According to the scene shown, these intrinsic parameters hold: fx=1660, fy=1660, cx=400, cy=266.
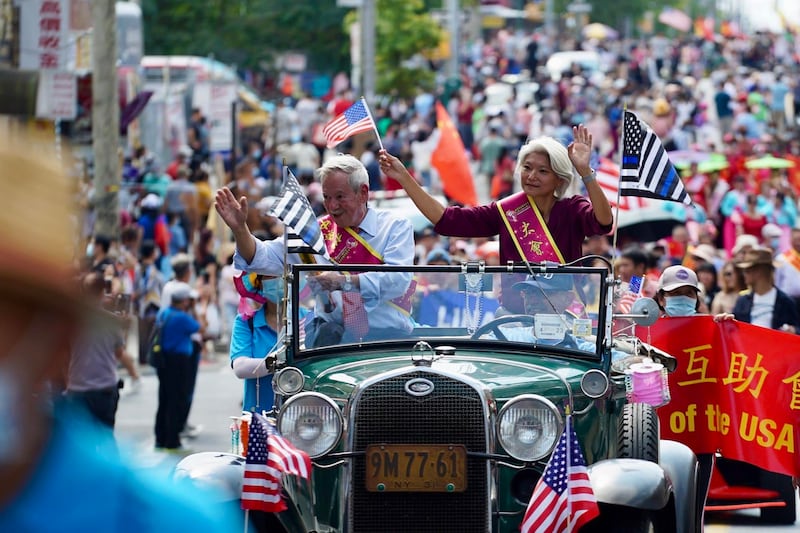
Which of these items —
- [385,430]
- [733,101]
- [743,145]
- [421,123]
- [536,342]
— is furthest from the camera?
[733,101]

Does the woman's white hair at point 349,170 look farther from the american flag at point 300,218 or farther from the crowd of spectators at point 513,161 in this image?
the crowd of spectators at point 513,161

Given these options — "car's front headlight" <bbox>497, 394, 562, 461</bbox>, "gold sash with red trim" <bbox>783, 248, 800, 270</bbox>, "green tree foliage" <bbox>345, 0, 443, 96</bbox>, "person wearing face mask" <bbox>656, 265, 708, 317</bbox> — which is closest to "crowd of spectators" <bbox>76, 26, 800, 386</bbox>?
"gold sash with red trim" <bbox>783, 248, 800, 270</bbox>

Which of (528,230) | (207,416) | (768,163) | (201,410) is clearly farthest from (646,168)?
(768,163)

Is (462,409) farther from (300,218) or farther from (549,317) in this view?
(300,218)

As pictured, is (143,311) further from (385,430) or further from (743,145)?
(743,145)

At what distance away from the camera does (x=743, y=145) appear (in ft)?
103

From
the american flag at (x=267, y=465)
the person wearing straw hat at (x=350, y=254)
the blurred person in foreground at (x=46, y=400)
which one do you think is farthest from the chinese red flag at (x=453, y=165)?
the blurred person in foreground at (x=46, y=400)

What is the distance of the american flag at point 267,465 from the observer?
6.76 meters

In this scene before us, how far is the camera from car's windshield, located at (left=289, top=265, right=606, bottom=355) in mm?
7617

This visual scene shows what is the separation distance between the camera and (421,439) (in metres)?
7.02

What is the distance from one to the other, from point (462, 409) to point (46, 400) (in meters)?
5.06

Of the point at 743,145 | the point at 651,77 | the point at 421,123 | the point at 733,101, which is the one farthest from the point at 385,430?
the point at 651,77

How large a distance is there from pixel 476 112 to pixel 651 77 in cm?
1557

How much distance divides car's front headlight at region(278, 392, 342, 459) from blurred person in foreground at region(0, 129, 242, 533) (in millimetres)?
5064
